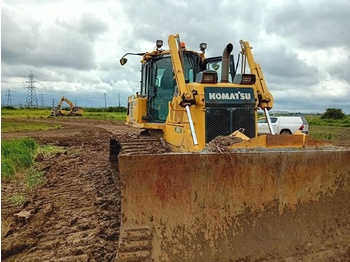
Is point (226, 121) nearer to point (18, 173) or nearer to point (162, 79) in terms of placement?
point (162, 79)

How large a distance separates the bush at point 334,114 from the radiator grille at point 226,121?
50.7 m

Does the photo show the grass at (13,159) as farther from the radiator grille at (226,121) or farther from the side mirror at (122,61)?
the radiator grille at (226,121)

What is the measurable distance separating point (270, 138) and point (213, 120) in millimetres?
1385

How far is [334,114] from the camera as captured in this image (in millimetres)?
A: 52281

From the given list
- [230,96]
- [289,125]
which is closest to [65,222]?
[230,96]

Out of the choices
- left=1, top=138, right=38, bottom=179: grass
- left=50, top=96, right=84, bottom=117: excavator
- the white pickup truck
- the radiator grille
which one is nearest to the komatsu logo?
the radiator grille

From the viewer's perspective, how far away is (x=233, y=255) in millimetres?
3668

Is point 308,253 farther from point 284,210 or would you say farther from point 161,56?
point 161,56

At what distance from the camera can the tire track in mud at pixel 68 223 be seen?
4184 mm

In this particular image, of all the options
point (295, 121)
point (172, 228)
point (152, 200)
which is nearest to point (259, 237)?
point (172, 228)

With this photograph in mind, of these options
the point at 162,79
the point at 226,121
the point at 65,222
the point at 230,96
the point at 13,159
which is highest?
the point at 162,79

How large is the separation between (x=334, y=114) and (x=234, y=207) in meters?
53.1

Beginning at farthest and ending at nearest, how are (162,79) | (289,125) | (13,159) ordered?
(289,125) < (13,159) < (162,79)

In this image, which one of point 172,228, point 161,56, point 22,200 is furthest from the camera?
point 161,56
